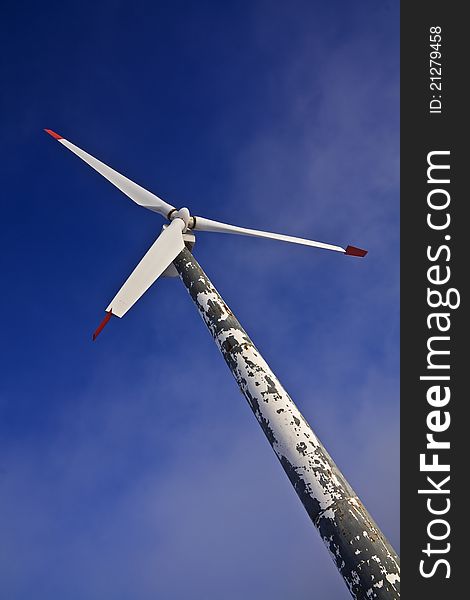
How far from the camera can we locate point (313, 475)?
9055 mm

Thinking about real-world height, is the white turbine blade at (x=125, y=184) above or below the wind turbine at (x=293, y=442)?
above

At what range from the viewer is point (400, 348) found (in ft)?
32.4

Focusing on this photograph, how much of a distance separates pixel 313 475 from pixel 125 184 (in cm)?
1701

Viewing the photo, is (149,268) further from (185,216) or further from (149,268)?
(185,216)

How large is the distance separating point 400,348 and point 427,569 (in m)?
3.80

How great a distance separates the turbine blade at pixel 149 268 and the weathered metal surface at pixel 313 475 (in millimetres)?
3881

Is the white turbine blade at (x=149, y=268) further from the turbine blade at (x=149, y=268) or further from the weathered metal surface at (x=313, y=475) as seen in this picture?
the weathered metal surface at (x=313, y=475)

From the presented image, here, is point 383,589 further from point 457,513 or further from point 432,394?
point 432,394

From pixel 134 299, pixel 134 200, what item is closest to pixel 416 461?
pixel 134 299

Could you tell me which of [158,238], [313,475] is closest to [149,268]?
[158,238]

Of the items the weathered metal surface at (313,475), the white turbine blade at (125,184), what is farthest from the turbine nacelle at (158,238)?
the weathered metal surface at (313,475)

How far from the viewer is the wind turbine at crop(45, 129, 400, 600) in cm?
773

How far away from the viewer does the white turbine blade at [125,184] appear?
21.1m

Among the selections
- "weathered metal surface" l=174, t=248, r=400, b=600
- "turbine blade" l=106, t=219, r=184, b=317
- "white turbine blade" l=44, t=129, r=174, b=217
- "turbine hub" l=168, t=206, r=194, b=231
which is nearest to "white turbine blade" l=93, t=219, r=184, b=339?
"turbine blade" l=106, t=219, r=184, b=317
